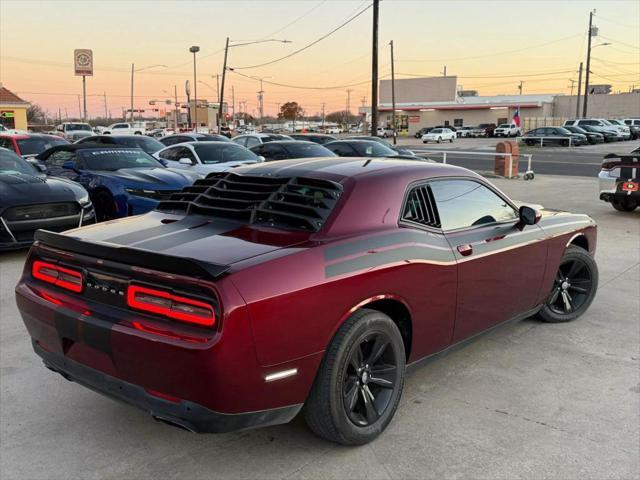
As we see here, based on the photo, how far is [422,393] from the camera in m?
3.91

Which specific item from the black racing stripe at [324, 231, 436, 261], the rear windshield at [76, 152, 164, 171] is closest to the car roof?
the black racing stripe at [324, 231, 436, 261]

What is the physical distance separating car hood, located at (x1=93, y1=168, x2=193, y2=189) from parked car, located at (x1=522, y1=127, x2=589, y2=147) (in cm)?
3715

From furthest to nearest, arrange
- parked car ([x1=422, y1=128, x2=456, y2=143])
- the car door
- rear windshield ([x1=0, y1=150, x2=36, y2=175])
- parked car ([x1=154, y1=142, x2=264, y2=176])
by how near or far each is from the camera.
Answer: parked car ([x1=422, y1=128, x2=456, y2=143]), parked car ([x1=154, y1=142, x2=264, y2=176]), rear windshield ([x1=0, y1=150, x2=36, y2=175]), the car door

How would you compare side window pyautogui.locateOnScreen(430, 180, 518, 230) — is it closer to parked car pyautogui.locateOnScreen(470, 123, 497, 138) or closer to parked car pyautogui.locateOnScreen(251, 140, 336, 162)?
parked car pyautogui.locateOnScreen(251, 140, 336, 162)

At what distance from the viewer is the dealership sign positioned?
5478 cm

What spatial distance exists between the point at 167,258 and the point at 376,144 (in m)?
14.5

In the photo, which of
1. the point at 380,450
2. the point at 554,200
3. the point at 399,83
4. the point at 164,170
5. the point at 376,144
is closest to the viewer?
the point at 380,450

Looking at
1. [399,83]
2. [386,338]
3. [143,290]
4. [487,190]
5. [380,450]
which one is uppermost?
[399,83]

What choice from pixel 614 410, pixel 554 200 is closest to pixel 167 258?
pixel 614 410

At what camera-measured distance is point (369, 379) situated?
129 inches

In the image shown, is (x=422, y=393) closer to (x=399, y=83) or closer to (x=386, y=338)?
(x=386, y=338)

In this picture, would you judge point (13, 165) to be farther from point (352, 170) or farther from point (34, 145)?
point (34, 145)

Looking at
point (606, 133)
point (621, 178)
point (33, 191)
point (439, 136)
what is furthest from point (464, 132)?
point (33, 191)

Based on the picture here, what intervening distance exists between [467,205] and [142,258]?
2330 millimetres
